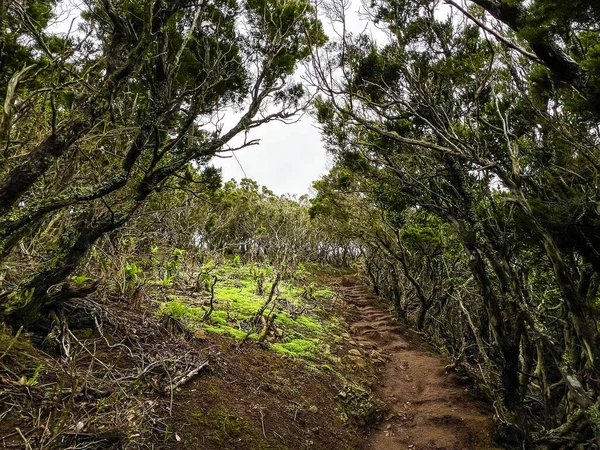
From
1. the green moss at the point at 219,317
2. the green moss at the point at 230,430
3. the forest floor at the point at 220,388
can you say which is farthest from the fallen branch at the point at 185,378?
the green moss at the point at 219,317

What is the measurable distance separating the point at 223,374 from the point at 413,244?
6.02 meters

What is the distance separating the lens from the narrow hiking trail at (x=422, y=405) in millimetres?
5082

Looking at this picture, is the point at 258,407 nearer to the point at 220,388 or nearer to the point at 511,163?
the point at 220,388

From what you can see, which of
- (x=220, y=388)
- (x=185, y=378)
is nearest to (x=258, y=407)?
(x=220, y=388)

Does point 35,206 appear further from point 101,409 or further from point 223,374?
point 223,374

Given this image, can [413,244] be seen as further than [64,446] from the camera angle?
Yes

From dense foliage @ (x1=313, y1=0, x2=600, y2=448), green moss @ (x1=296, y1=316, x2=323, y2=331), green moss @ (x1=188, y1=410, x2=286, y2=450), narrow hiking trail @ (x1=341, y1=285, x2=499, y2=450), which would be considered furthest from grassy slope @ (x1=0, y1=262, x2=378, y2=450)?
dense foliage @ (x1=313, y1=0, x2=600, y2=448)

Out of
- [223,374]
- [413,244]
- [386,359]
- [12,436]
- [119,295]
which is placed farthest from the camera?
[413,244]

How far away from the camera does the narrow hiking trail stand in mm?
5082

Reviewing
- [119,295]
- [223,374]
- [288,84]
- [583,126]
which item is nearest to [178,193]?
[288,84]

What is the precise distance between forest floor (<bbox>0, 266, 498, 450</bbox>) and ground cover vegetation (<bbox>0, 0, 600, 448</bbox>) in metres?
0.03

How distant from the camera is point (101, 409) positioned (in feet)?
9.39

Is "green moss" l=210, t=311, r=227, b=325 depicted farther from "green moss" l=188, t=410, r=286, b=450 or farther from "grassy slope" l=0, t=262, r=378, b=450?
"green moss" l=188, t=410, r=286, b=450

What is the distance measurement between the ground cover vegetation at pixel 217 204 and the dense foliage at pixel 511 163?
30mm
